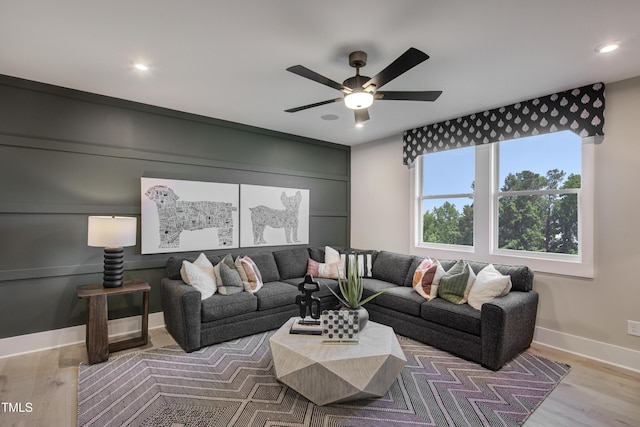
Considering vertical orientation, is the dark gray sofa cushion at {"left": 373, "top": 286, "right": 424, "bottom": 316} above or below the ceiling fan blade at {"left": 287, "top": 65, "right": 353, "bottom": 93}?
below

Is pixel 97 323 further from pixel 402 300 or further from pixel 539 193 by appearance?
pixel 539 193

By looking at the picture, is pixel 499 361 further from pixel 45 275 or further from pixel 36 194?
pixel 36 194

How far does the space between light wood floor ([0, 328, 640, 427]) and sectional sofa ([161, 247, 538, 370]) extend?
49cm

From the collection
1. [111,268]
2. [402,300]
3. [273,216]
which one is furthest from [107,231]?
[402,300]

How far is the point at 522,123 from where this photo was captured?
Result: 11.6 ft

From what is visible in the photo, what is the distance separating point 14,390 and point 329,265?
3.26 meters

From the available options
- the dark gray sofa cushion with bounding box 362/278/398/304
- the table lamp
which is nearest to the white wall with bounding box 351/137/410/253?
the dark gray sofa cushion with bounding box 362/278/398/304

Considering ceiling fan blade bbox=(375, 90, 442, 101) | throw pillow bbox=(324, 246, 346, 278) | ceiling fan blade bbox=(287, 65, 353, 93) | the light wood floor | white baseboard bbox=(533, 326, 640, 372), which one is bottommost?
the light wood floor

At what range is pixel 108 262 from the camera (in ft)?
10.2

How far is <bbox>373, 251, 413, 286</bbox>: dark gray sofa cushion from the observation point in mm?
4195

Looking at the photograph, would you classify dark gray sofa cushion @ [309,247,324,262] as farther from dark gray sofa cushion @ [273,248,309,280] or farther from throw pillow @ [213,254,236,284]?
throw pillow @ [213,254,236,284]

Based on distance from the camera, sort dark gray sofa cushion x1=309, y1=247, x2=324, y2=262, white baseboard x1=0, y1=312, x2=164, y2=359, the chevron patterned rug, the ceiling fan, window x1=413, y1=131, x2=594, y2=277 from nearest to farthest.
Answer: the chevron patterned rug → the ceiling fan → white baseboard x1=0, y1=312, x2=164, y2=359 → window x1=413, y1=131, x2=594, y2=277 → dark gray sofa cushion x1=309, y1=247, x2=324, y2=262

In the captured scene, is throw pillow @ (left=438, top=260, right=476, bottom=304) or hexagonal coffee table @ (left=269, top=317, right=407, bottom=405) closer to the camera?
hexagonal coffee table @ (left=269, top=317, right=407, bottom=405)

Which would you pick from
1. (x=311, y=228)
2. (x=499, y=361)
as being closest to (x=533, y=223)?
(x=499, y=361)
